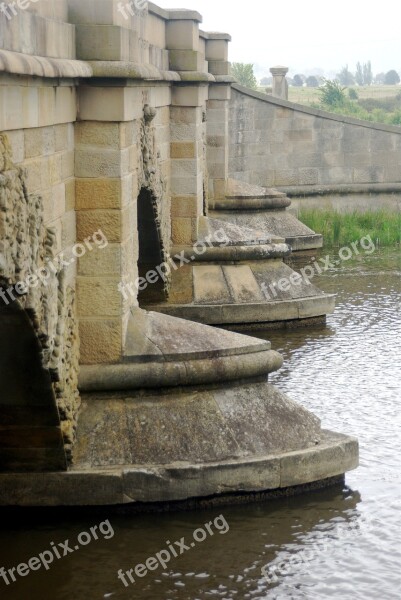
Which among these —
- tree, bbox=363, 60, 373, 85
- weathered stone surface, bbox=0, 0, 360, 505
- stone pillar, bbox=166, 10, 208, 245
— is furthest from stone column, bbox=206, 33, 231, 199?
tree, bbox=363, 60, 373, 85

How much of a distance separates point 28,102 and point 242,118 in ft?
55.3

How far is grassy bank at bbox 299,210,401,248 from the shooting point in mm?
23656

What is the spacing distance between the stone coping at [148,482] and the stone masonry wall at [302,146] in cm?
1529

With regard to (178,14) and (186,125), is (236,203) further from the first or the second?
(178,14)

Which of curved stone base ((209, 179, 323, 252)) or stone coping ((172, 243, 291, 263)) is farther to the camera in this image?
curved stone base ((209, 179, 323, 252))

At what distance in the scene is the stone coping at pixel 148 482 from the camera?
912 cm

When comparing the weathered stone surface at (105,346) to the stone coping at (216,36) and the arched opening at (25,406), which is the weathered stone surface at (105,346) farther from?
the stone coping at (216,36)

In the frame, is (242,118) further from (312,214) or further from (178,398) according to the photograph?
(178,398)

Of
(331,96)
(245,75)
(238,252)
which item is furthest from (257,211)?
(245,75)

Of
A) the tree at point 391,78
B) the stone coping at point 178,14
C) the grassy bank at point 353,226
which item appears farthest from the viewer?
the tree at point 391,78

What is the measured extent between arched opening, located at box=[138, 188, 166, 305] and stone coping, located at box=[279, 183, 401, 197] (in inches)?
392

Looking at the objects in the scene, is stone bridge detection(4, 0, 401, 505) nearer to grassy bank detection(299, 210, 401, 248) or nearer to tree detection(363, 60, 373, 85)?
grassy bank detection(299, 210, 401, 248)

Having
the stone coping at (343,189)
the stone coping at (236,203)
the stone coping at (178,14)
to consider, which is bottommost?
the stone coping at (343,189)

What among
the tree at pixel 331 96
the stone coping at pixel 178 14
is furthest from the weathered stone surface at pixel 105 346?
the tree at pixel 331 96
